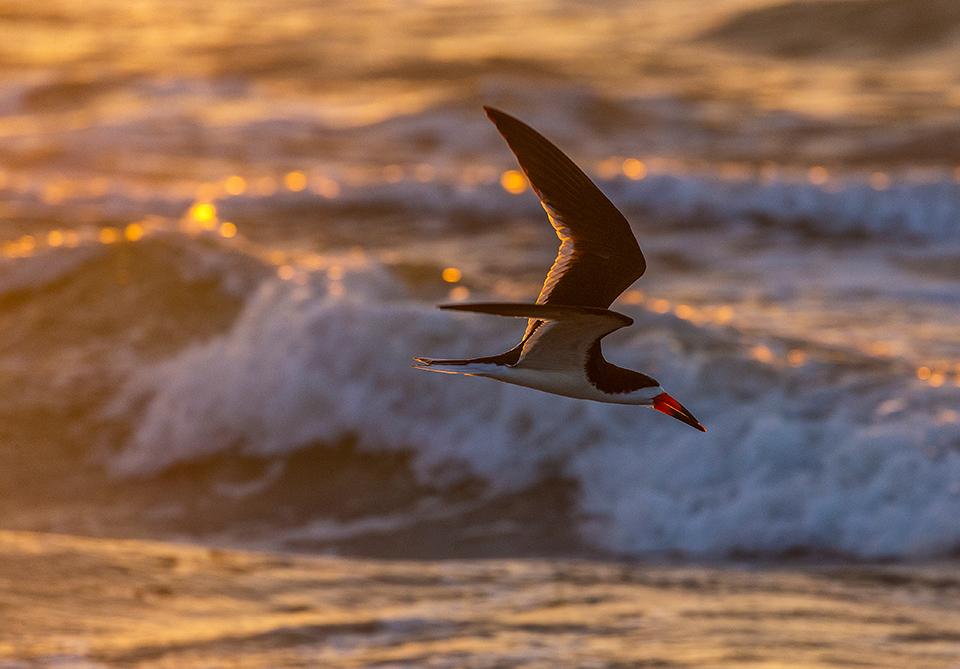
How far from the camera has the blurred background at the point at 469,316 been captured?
7.65m

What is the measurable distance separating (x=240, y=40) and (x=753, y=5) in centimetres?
714

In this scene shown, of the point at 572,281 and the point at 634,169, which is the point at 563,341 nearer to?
the point at 572,281

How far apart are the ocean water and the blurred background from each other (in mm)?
26

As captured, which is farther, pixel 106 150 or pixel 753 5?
pixel 753 5

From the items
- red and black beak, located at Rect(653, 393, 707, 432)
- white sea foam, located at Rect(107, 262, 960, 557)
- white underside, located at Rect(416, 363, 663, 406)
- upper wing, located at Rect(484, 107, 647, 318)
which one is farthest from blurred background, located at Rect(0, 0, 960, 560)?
upper wing, located at Rect(484, 107, 647, 318)

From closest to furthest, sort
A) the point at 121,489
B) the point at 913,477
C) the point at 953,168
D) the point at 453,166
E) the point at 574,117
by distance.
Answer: the point at 913,477 < the point at 121,489 < the point at 953,168 < the point at 453,166 < the point at 574,117

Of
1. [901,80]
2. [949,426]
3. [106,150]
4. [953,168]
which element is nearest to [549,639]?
[949,426]

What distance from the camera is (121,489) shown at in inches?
320

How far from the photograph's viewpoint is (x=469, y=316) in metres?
9.32

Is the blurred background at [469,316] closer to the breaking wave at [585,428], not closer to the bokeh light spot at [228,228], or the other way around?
the breaking wave at [585,428]

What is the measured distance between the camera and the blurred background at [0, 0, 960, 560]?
25.1ft


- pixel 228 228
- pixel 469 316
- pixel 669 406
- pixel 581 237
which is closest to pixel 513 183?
pixel 228 228

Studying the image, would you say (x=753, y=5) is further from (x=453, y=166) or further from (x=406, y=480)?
(x=406, y=480)

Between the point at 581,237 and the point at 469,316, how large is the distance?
5243 mm
